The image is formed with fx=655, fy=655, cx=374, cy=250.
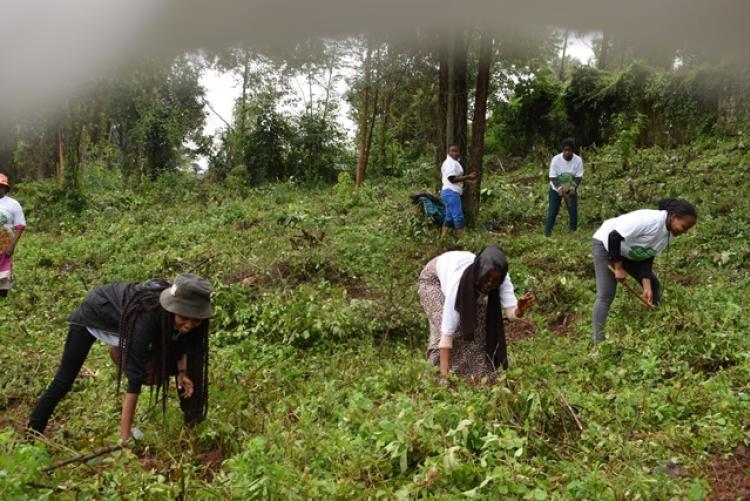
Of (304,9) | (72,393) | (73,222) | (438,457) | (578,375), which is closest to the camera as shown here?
(304,9)

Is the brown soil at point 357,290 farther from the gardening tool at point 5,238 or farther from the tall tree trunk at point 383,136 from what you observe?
the tall tree trunk at point 383,136

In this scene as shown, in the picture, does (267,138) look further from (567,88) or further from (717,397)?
(717,397)

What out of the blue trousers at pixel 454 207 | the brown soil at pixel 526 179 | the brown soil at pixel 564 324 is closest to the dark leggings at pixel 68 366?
the brown soil at pixel 564 324

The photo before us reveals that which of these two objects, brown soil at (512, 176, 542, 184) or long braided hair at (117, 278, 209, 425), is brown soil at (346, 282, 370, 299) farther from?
brown soil at (512, 176, 542, 184)

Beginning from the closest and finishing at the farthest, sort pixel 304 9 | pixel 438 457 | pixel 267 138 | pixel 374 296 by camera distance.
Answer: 1. pixel 304 9
2. pixel 438 457
3. pixel 374 296
4. pixel 267 138

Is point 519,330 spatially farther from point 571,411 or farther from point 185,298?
point 185,298

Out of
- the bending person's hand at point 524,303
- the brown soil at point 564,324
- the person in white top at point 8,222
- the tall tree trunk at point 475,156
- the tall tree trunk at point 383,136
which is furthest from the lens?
the tall tree trunk at point 383,136

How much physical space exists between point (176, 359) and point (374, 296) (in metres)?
3.58

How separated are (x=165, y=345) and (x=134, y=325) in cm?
19

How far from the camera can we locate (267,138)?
65.9ft

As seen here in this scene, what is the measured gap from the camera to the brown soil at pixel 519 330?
5980 mm

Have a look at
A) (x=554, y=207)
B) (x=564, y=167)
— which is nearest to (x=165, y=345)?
(x=554, y=207)

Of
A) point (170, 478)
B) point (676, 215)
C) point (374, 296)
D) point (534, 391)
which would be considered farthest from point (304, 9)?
point (374, 296)

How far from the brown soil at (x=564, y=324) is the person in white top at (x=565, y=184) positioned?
3.20 metres
